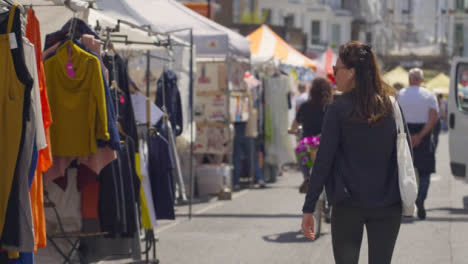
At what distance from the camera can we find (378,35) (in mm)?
84312

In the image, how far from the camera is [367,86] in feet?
17.7

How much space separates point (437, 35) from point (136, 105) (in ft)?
273

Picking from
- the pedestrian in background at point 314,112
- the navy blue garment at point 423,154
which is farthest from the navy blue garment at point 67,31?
the navy blue garment at point 423,154

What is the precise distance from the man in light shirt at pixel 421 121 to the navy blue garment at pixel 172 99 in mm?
2950

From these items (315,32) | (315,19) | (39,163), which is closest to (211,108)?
(39,163)

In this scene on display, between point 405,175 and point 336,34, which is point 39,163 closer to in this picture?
point 405,175

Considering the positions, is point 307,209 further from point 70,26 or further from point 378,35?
point 378,35

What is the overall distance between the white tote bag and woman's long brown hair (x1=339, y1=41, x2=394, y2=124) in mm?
139

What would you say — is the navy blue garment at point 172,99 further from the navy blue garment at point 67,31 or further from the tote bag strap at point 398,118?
the tote bag strap at point 398,118

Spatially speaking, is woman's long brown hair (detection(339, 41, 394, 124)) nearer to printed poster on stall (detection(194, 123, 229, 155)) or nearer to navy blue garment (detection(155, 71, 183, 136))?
navy blue garment (detection(155, 71, 183, 136))

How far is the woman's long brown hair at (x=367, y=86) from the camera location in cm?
533

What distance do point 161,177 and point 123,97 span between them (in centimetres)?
119

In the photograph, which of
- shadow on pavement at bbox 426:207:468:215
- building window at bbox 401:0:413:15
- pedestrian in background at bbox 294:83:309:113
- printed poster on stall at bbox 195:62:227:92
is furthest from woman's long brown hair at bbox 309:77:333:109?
building window at bbox 401:0:413:15

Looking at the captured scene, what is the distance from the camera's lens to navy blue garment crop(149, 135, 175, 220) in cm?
952
